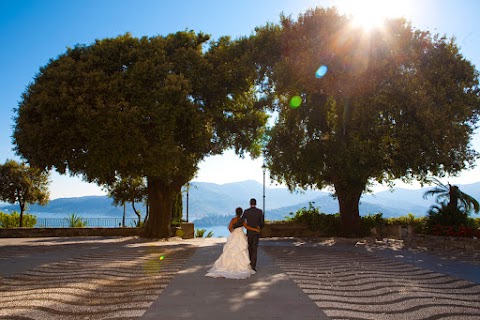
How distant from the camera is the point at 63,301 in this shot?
7.14 meters

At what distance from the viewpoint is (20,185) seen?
3350 centimetres

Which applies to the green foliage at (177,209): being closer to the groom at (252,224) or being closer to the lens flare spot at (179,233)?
the lens flare spot at (179,233)

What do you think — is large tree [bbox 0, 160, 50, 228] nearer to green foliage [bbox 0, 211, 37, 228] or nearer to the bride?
green foliage [bbox 0, 211, 37, 228]

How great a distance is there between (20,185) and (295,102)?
24.2 m

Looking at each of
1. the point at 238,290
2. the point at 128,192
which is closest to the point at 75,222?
the point at 128,192

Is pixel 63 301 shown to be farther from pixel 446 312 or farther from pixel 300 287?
pixel 446 312

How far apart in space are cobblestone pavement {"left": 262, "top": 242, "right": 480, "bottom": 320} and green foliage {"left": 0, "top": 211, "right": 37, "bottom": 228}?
2816 cm

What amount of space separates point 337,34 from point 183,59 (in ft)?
29.0

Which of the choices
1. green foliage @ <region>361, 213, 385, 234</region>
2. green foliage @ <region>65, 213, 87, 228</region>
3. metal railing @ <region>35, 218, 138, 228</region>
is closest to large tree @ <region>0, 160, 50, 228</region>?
metal railing @ <region>35, 218, 138, 228</region>

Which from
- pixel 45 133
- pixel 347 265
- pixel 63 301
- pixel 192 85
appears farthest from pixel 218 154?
pixel 63 301

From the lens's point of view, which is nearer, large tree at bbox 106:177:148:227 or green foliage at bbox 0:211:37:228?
green foliage at bbox 0:211:37:228

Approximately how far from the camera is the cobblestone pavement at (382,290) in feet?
21.3

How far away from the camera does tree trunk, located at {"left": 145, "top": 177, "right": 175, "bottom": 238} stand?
83.1 feet

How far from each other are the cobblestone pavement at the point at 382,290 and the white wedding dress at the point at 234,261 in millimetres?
1204
